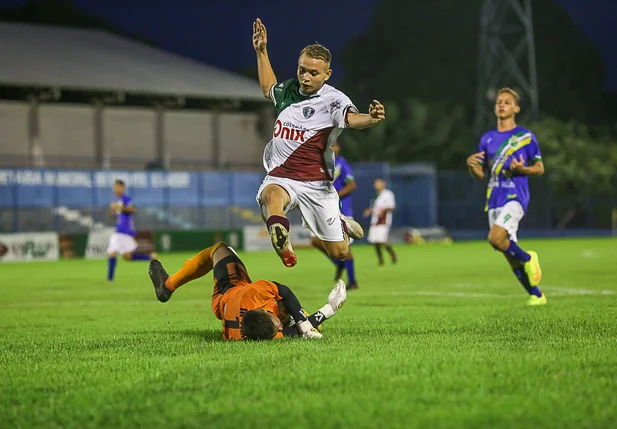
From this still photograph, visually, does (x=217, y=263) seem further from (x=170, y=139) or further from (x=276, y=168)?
(x=170, y=139)

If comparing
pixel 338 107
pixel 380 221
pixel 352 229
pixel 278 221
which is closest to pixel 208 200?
pixel 380 221

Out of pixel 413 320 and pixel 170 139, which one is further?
pixel 170 139

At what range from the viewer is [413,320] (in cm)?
1046

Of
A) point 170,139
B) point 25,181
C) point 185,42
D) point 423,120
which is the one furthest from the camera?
point 185,42

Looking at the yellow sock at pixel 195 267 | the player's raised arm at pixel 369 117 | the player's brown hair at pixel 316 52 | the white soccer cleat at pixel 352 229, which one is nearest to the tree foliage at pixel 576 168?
the white soccer cleat at pixel 352 229

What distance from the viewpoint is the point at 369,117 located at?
8648 mm

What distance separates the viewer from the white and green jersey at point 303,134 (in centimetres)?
949

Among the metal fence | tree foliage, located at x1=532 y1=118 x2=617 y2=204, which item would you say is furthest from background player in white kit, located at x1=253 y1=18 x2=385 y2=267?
tree foliage, located at x1=532 y1=118 x2=617 y2=204

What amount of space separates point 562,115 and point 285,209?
72.9 meters

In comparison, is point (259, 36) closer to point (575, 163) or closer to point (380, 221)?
point (380, 221)

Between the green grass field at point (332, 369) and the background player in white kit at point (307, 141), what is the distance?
3.80 ft

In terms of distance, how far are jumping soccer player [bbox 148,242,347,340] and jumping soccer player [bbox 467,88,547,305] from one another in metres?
4.09

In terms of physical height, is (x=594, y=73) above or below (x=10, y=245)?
above

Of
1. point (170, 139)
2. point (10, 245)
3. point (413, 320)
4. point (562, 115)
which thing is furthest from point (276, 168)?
point (562, 115)
